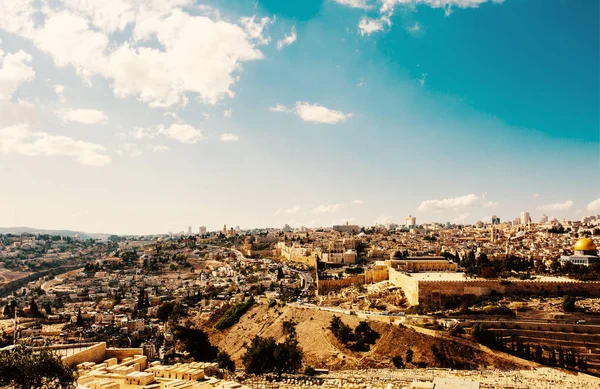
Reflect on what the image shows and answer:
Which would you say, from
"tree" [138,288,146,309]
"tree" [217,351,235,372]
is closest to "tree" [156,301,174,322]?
"tree" [138,288,146,309]

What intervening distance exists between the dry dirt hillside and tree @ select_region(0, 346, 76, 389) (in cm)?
1558

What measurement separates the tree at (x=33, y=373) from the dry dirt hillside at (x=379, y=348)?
15.6 metres

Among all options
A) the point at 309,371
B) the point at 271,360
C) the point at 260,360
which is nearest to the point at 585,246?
the point at 309,371

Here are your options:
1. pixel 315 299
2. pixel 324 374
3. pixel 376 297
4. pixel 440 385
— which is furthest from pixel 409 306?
pixel 440 385

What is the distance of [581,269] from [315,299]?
18.9m

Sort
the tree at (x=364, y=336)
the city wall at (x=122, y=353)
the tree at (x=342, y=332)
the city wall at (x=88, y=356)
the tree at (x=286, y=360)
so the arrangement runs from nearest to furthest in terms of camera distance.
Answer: the city wall at (x=88, y=356) → the city wall at (x=122, y=353) → the tree at (x=286, y=360) → the tree at (x=364, y=336) → the tree at (x=342, y=332)

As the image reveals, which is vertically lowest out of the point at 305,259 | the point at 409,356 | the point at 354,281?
the point at 409,356

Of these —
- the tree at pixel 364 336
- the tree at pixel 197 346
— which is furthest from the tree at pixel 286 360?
the tree at pixel 364 336

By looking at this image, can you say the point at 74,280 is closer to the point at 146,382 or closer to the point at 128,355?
the point at 128,355

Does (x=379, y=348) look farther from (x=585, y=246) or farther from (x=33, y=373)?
(x=585, y=246)

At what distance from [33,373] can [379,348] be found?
60.7 ft

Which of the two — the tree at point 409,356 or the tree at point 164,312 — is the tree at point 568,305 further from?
the tree at point 164,312

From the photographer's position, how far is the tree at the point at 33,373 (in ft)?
42.8

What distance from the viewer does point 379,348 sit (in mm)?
27469
